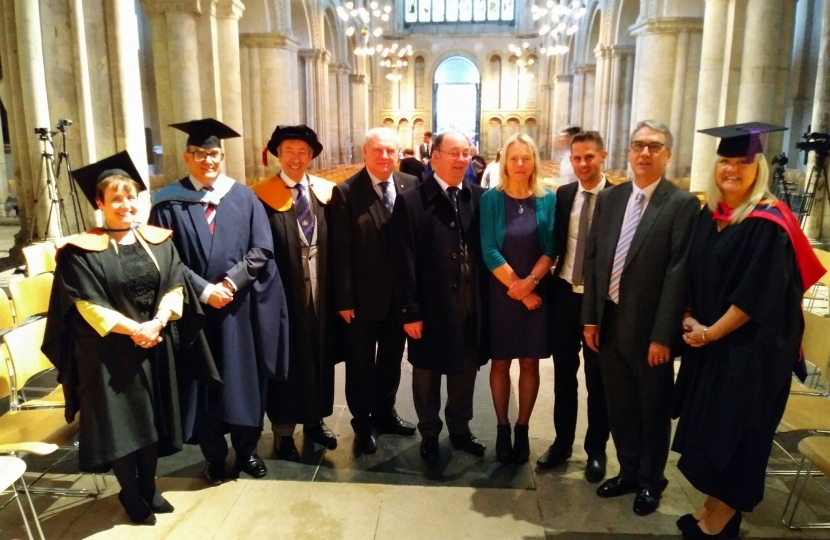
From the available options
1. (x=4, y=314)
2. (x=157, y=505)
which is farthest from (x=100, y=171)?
(x=157, y=505)

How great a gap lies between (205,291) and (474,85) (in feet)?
120

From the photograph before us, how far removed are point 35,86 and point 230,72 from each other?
13.2 feet

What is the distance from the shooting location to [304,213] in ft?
12.1

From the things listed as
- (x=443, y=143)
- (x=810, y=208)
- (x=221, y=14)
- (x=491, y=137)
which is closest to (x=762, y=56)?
(x=810, y=208)

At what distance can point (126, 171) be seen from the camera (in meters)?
2.93

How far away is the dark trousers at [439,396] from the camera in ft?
12.3

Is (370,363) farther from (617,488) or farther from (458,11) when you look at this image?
(458,11)

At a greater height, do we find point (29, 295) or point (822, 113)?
point (822, 113)

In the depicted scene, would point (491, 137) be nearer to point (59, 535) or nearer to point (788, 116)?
point (788, 116)

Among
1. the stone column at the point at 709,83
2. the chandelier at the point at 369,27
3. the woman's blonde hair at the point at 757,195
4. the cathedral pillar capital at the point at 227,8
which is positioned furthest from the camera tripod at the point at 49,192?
the chandelier at the point at 369,27

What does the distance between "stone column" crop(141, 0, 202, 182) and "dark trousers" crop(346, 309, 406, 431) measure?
24.4ft

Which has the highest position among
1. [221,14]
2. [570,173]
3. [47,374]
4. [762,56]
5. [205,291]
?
[221,14]

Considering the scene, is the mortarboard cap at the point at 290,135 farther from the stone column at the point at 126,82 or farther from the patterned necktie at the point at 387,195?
the stone column at the point at 126,82

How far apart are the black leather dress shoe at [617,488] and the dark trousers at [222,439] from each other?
1938 mm
